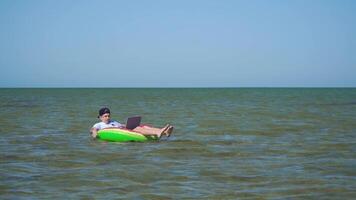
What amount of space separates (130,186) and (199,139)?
7.94 meters

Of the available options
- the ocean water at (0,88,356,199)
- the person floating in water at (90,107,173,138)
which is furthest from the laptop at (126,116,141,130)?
the ocean water at (0,88,356,199)

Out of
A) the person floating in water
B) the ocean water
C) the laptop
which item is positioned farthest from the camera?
the person floating in water

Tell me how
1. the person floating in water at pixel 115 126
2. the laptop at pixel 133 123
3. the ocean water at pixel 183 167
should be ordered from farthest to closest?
1. the person floating in water at pixel 115 126
2. the laptop at pixel 133 123
3. the ocean water at pixel 183 167

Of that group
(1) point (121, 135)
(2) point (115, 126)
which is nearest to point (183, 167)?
(1) point (121, 135)

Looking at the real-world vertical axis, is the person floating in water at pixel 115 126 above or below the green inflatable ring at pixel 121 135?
above

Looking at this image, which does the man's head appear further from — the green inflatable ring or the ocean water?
the ocean water

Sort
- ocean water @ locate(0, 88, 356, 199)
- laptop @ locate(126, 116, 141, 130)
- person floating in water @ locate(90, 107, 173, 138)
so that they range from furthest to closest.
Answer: person floating in water @ locate(90, 107, 173, 138) < laptop @ locate(126, 116, 141, 130) < ocean water @ locate(0, 88, 356, 199)

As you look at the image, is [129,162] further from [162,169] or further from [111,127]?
[111,127]

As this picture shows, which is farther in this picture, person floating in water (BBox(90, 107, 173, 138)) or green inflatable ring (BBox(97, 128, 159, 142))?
person floating in water (BBox(90, 107, 173, 138))

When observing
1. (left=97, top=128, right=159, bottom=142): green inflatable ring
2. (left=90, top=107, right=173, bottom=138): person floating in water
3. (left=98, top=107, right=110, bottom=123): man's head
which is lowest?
(left=97, top=128, right=159, bottom=142): green inflatable ring

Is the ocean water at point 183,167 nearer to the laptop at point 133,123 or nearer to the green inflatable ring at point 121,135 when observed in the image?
the green inflatable ring at point 121,135

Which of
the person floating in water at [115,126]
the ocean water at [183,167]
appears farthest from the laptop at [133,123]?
the ocean water at [183,167]

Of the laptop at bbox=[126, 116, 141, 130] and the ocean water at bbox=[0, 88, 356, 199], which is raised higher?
the laptop at bbox=[126, 116, 141, 130]

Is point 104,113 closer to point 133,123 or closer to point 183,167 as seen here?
Answer: point 133,123
